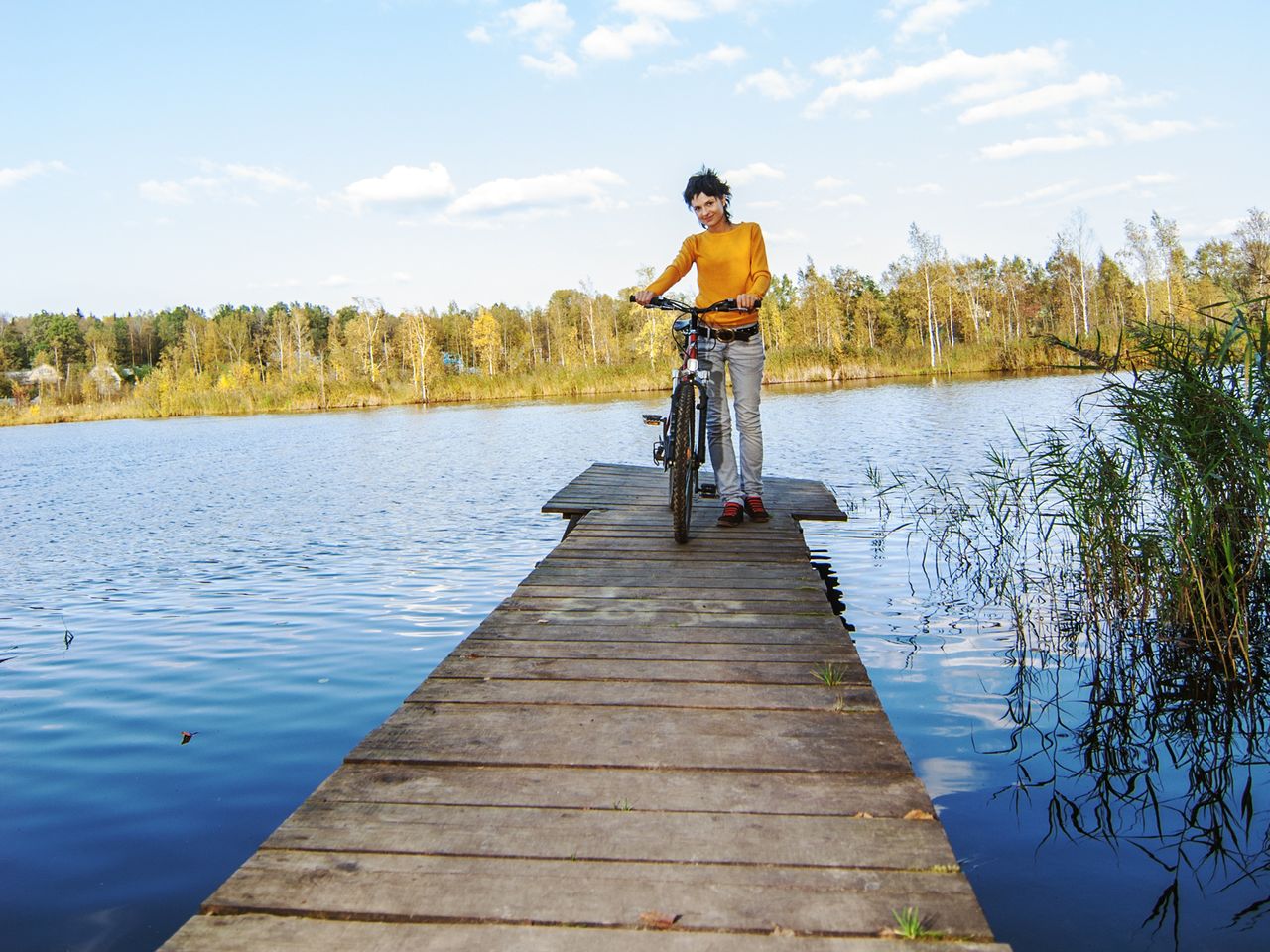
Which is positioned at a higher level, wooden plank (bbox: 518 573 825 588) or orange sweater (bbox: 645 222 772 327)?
orange sweater (bbox: 645 222 772 327)

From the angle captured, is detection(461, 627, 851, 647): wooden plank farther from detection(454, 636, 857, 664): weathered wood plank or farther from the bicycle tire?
the bicycle tire

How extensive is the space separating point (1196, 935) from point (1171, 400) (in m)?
2.84

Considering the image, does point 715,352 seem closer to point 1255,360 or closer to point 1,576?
point 1255,360

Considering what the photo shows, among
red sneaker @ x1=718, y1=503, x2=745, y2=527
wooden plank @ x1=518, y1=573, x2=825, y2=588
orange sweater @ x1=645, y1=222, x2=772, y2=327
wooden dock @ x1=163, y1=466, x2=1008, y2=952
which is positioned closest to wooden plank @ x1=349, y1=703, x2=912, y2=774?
wooden dock @ x1=163, y1=466, x2=1008, y2=952

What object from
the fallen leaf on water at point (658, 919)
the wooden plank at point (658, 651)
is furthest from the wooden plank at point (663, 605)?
the fallen leaf on water at point (658, 919)

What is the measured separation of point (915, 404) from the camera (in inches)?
903

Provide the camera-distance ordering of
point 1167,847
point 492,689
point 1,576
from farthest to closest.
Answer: point 1,576
point 492,689
point 1167,847

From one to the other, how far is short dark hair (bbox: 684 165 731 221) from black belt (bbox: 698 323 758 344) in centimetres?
73

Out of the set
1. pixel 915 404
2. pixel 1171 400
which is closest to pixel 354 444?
pixel 915 404

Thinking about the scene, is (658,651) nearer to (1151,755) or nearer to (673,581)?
(673,581)

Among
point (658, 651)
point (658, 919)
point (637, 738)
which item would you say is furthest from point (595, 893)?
point (658, 651)

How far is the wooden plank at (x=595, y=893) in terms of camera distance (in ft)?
5.92

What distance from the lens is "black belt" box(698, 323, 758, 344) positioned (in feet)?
19.1

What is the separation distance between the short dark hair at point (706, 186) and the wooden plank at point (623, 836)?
419 cm
